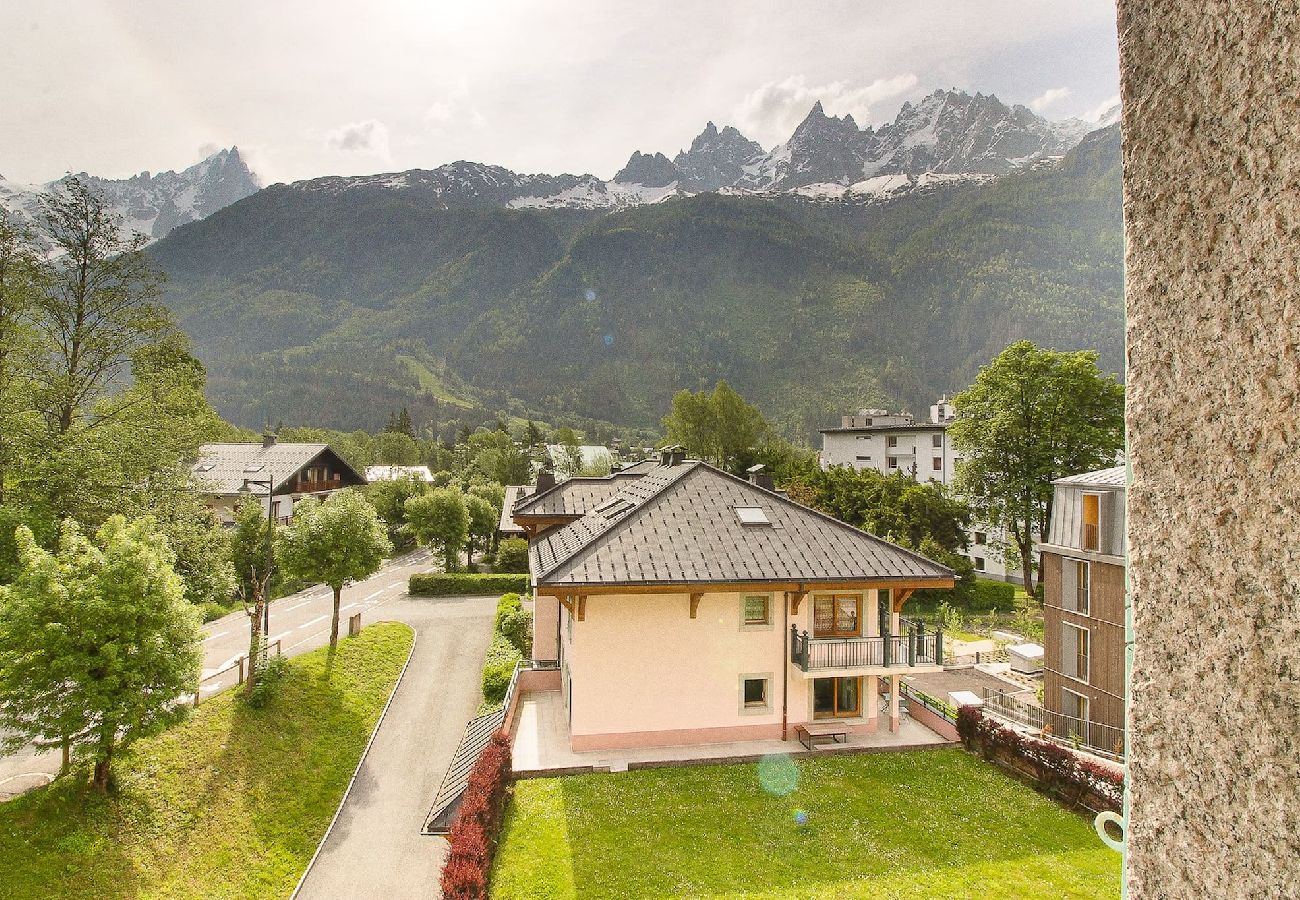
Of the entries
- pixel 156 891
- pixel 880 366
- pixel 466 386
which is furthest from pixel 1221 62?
pixel 466 386

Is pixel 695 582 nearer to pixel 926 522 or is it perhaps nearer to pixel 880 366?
pixel 926 522

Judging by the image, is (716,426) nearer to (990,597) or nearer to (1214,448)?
(990,597)

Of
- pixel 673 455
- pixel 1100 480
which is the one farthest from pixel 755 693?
pixel 1100 480

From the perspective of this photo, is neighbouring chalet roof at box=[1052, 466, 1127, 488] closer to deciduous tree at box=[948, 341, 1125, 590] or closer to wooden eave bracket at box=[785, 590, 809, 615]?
wooden eave bracket at box=[785, 590, 809, 615]

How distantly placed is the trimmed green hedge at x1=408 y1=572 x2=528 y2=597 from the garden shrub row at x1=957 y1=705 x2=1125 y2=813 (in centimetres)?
2329

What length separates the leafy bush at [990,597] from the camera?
34.3m

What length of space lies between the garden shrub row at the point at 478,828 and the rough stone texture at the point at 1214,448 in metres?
9.60

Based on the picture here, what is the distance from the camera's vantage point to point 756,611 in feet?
48.4

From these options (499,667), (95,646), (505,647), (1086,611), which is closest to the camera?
(95,646)

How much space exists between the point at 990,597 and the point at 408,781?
30441mm

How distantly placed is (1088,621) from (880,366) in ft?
449

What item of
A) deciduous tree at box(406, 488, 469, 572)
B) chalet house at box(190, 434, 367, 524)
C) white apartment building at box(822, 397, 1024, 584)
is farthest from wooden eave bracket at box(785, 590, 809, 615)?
white apartment building at box(822, 397, 1024, 584)

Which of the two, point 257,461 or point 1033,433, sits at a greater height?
point 1033,433

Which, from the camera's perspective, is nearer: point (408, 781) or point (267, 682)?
point (408, 781)
